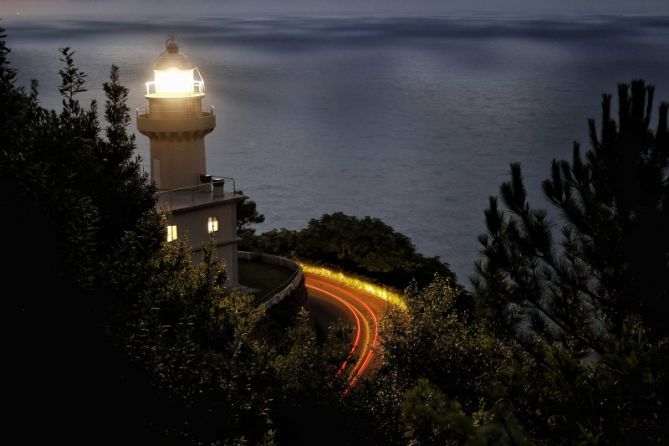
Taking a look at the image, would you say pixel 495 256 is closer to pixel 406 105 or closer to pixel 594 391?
pixel 594 391

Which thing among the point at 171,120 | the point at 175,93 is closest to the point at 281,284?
the point at 171,120

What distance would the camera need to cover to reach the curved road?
103ft

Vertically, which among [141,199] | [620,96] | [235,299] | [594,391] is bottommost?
[235,299]

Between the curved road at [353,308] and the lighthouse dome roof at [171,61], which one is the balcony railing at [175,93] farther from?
the curved road at [353,308]

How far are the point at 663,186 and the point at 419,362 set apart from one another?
272 inches

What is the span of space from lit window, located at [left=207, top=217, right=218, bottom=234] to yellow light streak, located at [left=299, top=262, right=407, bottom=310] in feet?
29.7

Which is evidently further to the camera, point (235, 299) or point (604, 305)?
point (235, 299)

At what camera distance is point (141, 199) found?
15227 millimetres

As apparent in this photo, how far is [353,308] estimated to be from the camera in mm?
35938

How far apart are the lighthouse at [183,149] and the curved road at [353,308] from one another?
4.96 meters

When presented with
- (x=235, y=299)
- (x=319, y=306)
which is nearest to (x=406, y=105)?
(x=319, y=306)

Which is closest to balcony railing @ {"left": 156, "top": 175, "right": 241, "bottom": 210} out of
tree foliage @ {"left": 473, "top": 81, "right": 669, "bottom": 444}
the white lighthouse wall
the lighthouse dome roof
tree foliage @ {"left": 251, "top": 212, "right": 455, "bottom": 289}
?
the white lighthouse wall

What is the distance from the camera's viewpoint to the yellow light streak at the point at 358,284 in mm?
37594

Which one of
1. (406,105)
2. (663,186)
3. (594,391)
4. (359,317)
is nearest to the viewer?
(594,391)
